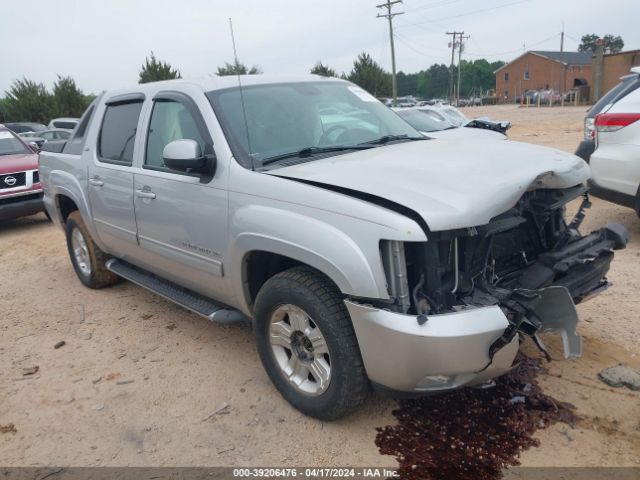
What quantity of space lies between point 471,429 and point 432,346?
0.79 m

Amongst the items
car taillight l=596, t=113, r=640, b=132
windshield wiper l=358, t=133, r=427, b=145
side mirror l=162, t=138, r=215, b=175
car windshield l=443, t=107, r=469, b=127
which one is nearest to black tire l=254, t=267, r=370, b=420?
side mirror l=162, t=138, r=215, b=175

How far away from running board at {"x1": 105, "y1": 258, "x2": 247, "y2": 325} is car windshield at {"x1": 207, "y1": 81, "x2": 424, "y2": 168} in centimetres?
104

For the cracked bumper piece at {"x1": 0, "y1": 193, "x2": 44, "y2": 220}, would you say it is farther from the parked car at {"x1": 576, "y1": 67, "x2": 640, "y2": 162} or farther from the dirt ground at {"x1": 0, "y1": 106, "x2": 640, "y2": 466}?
the parked car at {"x1": 576, "y1": 67, "x2": 640, "y2": 162}

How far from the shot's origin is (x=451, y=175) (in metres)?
2.80

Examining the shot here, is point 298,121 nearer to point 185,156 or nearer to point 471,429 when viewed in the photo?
point 185,156

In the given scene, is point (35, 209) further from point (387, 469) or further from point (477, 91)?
point (477, 91)

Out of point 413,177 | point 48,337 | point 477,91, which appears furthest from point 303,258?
point 477,91

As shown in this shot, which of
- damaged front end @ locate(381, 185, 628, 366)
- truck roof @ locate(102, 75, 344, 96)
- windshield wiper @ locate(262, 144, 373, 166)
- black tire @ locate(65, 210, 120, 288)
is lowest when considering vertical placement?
black tire @ locate(65, 210, 120, 288)

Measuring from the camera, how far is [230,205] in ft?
10.7

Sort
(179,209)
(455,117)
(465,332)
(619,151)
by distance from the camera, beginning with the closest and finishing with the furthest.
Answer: (465,332) < (179,209) < (619,151) < (455,117)

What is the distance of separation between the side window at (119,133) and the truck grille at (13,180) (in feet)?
15.6

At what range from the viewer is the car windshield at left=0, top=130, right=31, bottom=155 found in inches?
378

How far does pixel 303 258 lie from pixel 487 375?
1.07 metres

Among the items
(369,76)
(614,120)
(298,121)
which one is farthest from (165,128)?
(369,76)
